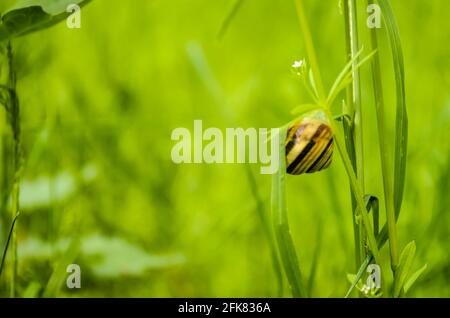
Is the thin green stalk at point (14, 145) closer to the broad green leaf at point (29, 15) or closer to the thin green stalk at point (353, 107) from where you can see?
the broad green leaf at point (29, 15)

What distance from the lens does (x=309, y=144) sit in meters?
0.76

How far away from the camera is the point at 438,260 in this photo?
1.31m

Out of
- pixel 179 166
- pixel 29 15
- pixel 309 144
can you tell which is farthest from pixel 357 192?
pixel 179 166

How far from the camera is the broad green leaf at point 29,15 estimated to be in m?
0.84

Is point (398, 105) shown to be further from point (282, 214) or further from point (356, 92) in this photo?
point (282, 214)

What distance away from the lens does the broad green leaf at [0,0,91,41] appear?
84 cm

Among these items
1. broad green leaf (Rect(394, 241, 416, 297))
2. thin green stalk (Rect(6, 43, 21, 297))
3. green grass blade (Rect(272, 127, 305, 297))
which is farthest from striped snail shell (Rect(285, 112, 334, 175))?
thin green stalk (Rect(6, 43, 21, 297))

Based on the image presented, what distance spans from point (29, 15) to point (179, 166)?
91 centimetres

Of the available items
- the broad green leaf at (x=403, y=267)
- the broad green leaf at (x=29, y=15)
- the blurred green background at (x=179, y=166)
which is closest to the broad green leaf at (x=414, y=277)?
the broad green leaf at (x=403, y=267)

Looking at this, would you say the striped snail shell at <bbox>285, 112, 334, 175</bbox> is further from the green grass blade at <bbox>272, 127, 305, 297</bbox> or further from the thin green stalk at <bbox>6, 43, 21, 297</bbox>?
the thin green stalk at <bbox>6, 43, 21, 297</bbox>

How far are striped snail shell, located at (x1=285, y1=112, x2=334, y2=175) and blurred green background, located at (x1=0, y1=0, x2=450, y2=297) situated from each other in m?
0.32

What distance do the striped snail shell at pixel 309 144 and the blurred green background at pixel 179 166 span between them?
32cm
